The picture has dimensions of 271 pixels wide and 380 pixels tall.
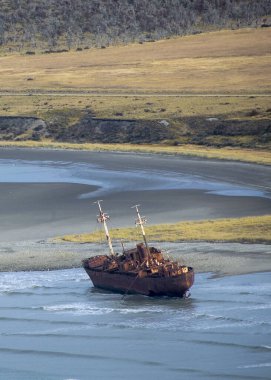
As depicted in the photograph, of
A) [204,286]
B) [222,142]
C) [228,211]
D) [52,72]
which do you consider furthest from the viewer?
[52,72]

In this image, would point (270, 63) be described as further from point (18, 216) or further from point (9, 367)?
point (9, 367)

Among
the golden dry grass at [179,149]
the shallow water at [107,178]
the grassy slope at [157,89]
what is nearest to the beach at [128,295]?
the shallow water at [107,178]

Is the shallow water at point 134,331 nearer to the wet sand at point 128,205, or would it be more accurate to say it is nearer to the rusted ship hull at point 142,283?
the rusted ship hull at point 142,283

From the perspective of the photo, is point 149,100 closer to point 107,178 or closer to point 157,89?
point 157,89

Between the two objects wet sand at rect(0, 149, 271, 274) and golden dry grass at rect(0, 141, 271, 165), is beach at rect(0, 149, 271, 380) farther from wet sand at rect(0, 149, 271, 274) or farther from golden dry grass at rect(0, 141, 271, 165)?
golden dry grass at rect(0, 141, 271, 165)

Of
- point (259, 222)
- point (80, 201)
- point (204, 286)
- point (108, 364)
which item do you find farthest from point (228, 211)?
point (108, 364)

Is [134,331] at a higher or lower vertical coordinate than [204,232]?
lower

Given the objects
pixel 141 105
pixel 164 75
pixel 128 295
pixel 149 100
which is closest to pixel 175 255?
pixel 128 295
